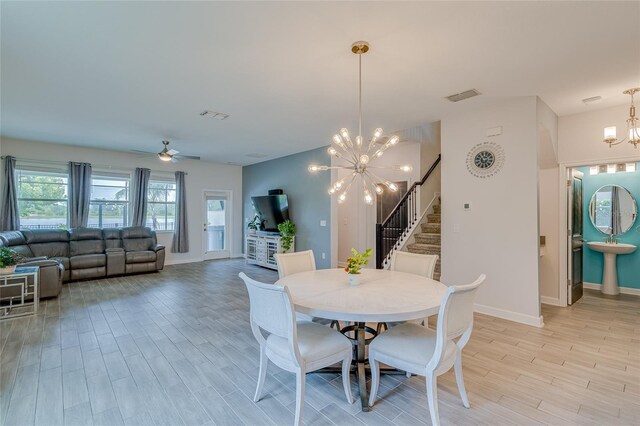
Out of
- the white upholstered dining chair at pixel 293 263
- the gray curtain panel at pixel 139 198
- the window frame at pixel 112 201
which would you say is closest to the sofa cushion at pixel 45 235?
the window frame at pixel 112 201

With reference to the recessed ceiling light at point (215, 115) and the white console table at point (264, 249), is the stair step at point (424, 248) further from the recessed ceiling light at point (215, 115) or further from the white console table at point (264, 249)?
the recessed ceiling light at point (215, 115)

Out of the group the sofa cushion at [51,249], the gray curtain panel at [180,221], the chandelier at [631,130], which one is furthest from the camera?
the gray curtain panel at [180,221]

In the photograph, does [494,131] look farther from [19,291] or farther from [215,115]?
[19,291]

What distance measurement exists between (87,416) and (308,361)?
5.04 ft

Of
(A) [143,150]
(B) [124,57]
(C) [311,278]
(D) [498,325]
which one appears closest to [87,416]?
(C) [311,278]

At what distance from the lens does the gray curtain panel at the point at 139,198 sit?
23.4ft

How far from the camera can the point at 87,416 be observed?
6.56 feet

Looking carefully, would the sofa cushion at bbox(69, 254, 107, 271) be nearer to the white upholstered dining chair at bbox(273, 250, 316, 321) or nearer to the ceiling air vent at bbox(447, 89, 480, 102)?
the white upholstered dining chair at bbox(273, 250, 316, 321)

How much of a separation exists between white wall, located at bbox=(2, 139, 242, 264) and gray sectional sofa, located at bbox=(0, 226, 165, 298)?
3.18 ft

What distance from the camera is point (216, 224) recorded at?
8.80 m

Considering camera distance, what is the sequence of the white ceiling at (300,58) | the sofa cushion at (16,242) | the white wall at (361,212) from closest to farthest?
the white ceiling at (300,58) < the sofa cushion at (16,242) < the white wall at (361,212)

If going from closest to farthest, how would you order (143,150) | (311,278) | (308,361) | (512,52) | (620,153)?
1. (308,361)
2. (512,52)
3. (311,278)
4. (620,153)
5. (143,150)

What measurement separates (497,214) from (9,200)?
333 inches

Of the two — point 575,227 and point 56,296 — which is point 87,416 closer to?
point 56,296
